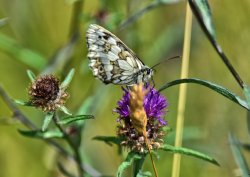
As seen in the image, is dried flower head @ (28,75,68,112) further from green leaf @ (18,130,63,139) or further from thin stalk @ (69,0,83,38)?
thin stalk @ (69,0,83,38)

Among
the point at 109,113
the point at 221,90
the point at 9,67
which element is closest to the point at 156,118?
the point at 221,90

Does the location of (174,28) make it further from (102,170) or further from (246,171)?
(246,171)

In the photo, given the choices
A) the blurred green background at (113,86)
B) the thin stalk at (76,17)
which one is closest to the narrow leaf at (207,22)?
the blurred green background at (113,86)

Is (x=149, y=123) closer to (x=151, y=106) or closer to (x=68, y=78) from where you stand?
(x=151, y=106)

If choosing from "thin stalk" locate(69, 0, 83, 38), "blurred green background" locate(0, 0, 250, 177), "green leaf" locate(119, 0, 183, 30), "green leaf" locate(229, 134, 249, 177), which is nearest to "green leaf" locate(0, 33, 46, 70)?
"blurred green background" locate(0, 0, 250, 177)

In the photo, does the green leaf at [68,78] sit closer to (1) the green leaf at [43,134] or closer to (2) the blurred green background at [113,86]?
(1) the green leaf at [43,134]

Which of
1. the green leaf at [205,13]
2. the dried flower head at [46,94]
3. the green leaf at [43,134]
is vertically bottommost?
the green leaf at [43,134]
